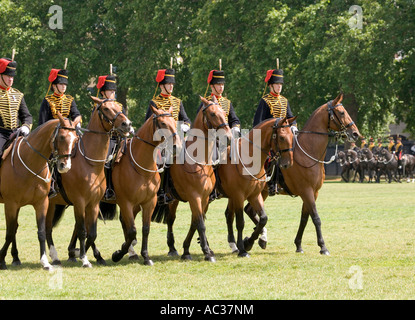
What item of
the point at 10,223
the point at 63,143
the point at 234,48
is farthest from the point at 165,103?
the point at 234,48

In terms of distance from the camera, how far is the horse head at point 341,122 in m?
13.9

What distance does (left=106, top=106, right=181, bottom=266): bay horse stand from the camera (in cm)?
1231

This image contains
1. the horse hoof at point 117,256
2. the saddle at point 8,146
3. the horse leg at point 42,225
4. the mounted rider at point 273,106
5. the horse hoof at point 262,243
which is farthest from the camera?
the mounted rider at point 273,106

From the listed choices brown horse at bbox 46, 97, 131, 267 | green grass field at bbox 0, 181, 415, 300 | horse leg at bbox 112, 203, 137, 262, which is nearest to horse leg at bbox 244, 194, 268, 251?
green grass field at bbox 0, 181, 415, 300

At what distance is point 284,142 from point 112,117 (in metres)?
2.86

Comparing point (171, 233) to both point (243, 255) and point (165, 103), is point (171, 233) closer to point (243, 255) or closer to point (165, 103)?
point (243, 255)

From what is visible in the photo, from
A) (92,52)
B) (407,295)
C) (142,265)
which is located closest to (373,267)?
(407,295)

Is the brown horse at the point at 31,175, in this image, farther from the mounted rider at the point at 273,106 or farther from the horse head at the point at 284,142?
the mounted rider at the point at 273,106

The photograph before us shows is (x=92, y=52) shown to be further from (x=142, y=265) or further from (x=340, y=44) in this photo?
(x=142, y=265)

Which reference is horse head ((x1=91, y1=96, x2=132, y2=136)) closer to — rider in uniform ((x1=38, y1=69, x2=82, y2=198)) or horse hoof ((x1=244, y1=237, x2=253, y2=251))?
rider in uniform ((x1=38, y1=69, x2=82, y2=198))

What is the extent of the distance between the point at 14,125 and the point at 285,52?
99.6ft

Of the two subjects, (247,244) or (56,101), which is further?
(247,244)

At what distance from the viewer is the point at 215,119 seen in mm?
12398

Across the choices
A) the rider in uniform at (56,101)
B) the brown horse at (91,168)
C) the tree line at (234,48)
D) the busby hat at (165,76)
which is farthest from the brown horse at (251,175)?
the tree line at (234,48)
